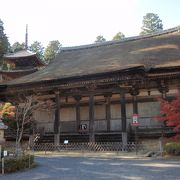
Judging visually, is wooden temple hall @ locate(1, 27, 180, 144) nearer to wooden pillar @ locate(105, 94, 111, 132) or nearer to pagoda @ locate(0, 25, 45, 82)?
wooden pillar @ locate(105, 94, 111, 132)

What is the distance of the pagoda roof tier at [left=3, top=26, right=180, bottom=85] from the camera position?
23766 mm

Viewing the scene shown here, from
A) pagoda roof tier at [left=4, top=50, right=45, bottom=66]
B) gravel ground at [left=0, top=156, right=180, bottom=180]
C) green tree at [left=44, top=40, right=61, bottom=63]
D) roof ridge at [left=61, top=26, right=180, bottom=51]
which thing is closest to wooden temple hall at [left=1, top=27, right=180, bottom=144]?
roof ridge at [left=61, top=26, right=180, bottom=51]

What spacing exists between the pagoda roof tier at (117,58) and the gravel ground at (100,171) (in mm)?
7991

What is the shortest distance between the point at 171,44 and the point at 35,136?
13.6 meters

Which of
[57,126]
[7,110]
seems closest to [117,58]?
[57,126]

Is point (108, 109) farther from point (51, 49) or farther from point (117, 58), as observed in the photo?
point (51, 49)

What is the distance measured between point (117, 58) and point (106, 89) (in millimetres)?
4212

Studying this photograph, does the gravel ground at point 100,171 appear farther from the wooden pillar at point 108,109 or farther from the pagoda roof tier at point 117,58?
the wooden pillar at point 108,109

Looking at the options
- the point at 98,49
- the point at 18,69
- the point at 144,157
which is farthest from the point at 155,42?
the point at 18,69

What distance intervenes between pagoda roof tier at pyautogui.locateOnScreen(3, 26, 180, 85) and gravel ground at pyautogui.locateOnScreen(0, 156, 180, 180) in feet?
26.2

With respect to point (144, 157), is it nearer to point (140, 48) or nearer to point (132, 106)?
point (132, 106)

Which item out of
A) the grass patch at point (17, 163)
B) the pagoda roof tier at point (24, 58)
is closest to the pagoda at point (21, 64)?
the pagoda roof tier at point (24, 58)

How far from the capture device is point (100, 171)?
14.2 m

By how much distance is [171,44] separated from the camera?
29141mm
